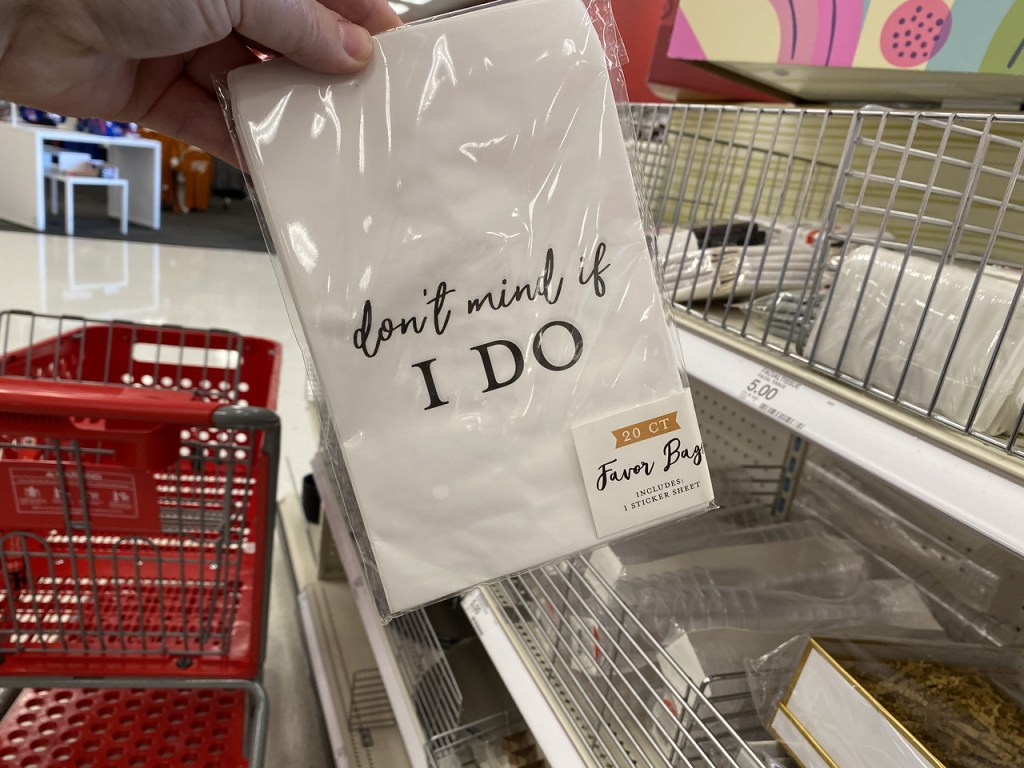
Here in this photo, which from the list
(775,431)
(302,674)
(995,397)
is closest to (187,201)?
(302,674)

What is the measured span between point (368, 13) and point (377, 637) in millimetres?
1146

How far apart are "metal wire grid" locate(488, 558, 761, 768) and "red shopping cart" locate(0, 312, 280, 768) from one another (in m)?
0.46

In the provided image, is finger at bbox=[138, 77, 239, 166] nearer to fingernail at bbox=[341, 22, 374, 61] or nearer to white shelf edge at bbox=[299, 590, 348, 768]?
fingernail at bbox=[341, 22, 374, 61]

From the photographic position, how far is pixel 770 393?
2.33 ft

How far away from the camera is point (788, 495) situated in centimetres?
126

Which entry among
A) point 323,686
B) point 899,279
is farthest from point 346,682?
point 899,279

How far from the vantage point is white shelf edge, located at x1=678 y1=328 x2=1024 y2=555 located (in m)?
0.50

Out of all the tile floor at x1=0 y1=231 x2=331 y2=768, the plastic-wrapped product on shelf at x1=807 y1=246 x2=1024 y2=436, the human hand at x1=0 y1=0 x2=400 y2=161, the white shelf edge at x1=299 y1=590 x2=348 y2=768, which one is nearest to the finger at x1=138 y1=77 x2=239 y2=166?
the human hand at x1=0 y1=0 x2=400 y2=161

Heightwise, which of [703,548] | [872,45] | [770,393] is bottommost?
[703,548]

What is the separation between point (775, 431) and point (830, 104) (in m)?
0.65

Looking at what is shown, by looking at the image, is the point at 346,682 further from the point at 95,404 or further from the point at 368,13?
the point at 368,13

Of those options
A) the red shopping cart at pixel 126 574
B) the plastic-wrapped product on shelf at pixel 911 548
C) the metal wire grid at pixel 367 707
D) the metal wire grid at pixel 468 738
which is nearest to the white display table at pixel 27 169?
the red shopping cart at pixel 126 574

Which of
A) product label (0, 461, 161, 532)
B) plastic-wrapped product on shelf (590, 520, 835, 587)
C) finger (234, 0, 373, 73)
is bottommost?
product label (0, 461, 161, 532)

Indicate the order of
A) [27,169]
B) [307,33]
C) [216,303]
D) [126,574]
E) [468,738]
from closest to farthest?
[307,33] < [468,738] < [126,574] < [216,303] < [27,169]
